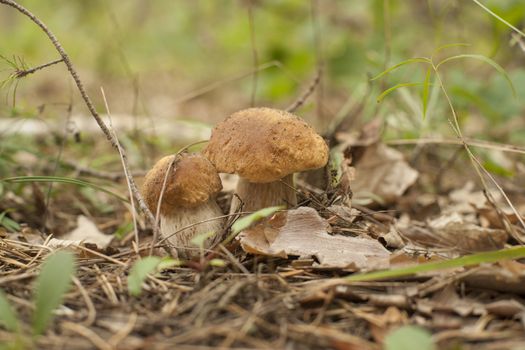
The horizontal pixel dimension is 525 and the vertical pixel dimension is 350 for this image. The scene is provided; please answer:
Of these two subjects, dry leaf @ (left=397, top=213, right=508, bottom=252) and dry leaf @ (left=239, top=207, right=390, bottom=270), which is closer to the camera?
dry leaf @ (left=239, top=207, right=390, bottom=270)

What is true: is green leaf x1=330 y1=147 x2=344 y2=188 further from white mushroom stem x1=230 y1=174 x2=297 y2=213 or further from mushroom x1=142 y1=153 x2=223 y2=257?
mushroom x1=142 y1=153 x2=223 y2=257

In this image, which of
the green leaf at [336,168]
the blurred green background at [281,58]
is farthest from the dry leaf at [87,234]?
the green leaf at [336,168]

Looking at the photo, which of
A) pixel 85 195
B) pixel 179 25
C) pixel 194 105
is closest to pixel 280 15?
pixel 194 105

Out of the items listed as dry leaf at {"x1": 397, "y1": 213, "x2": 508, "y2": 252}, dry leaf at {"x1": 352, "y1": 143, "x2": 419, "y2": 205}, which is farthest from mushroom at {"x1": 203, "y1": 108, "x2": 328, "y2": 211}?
dry leaf at {"x1": 352, "y1": 143, "x2": 419, "y2": 205}

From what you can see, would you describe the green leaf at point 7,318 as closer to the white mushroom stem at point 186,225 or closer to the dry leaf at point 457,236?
the white mushroom stem at point 186,225

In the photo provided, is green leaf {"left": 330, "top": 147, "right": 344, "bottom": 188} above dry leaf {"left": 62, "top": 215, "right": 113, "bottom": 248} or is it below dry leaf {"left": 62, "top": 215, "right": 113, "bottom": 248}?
above

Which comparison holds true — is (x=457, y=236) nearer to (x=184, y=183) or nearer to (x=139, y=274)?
(x=184, y=183)

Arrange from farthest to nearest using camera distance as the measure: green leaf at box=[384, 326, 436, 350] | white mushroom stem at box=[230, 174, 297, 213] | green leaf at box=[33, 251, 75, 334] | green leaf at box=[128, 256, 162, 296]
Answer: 1. white mushroom stem at box=[230, 174, 297, 213]
2. green leaf at box=[128, 256, 162, 296]
3. green leaf at box=[33, 251, 75, 334]
4. green leaf at box=[384, 326, 436, 350]
